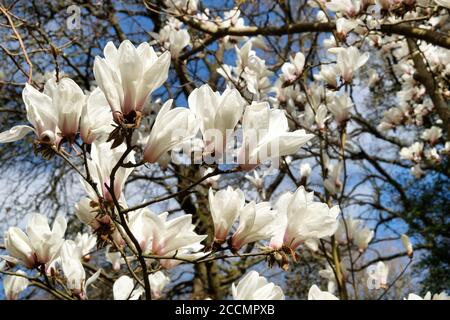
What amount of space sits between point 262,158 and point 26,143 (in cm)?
448

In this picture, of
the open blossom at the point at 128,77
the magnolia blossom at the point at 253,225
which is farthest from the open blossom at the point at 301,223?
the open blossom at the point at 128,77

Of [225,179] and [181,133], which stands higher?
[225,179]

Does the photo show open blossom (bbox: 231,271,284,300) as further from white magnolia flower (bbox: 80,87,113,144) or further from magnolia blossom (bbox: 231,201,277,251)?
white magnolia flower (bbox: 80,87,113,144)

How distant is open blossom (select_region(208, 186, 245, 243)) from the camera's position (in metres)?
0.82

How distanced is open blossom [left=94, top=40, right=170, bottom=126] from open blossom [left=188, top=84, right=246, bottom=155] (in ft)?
0.25

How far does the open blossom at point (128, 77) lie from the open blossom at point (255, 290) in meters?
0.33

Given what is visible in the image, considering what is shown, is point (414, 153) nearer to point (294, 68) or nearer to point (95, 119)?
point (294, 68)

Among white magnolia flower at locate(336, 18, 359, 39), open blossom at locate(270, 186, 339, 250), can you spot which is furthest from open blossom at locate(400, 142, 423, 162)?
open blossom at locate(270, 186, 339, 250)

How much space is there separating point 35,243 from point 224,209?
344 millimetres

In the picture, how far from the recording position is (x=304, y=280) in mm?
4941

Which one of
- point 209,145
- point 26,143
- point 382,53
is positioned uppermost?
point 26,143

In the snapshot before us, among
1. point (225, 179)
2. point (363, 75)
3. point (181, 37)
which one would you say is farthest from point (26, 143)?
point (363, 75)

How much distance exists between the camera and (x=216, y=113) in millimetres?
766
